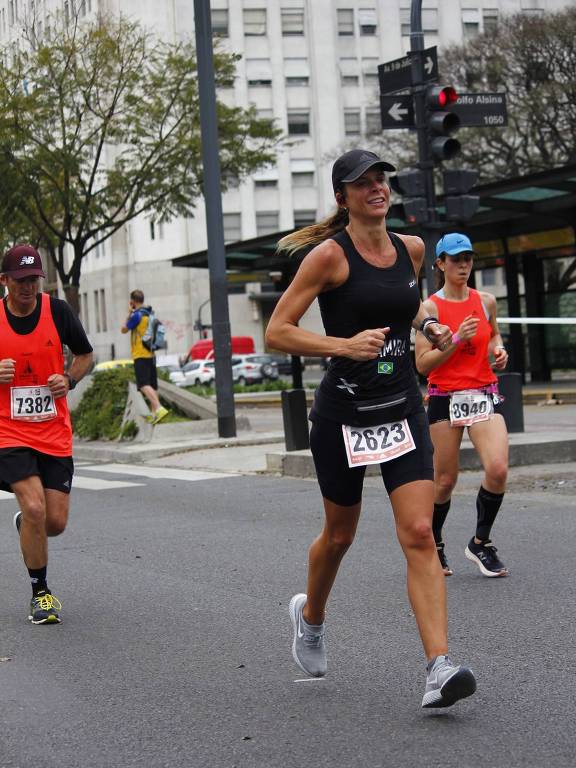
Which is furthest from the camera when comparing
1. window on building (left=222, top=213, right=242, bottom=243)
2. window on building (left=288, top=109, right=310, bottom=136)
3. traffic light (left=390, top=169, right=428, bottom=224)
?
window on building (left=288, top=109, right=310, bottom=136)

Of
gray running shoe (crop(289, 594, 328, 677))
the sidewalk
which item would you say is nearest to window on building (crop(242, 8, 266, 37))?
the sidewalk

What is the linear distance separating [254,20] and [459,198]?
63291mm

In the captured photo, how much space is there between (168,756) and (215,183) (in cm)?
1540

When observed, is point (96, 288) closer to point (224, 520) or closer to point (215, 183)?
point (215, 183)

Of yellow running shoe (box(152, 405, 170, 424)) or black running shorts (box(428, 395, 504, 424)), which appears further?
yellow running shoe (box(152, 405, 170, 424))

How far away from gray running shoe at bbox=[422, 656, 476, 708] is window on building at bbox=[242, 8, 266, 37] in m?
72.1

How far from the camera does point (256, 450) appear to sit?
1777 centimetres

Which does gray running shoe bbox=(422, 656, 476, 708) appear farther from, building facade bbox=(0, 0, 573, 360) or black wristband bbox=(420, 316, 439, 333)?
building facade bbox=(0, 0, 573, 360)

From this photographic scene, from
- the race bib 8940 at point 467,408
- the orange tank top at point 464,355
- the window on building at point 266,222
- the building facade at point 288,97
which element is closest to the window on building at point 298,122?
the building facade at point 288,97

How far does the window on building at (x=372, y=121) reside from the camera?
59.3m

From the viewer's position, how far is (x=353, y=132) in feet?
243

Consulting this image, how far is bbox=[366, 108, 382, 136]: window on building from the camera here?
59259mm

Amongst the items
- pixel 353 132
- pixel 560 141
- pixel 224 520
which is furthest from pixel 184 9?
pixel 224 520

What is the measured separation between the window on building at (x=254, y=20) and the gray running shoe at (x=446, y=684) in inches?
2841
